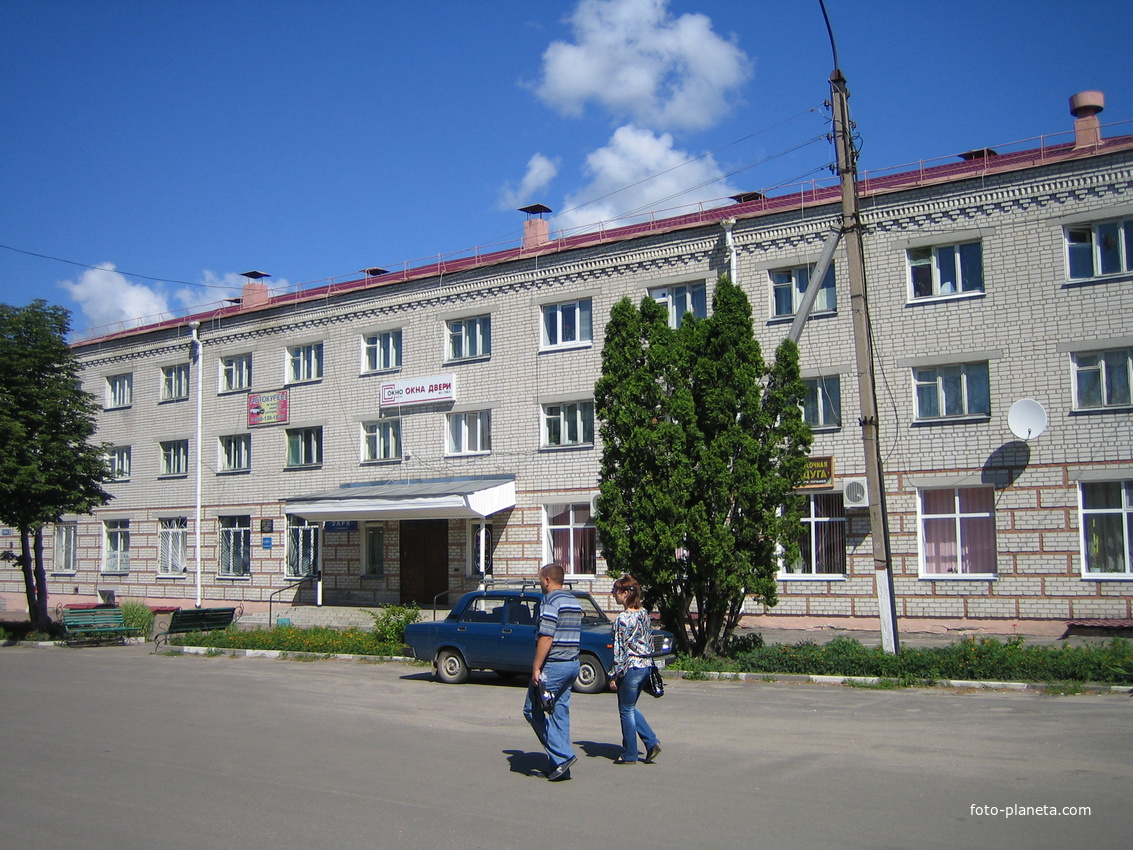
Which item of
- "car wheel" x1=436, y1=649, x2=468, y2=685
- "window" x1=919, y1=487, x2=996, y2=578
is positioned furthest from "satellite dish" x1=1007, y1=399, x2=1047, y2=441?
"car wheel" x1=436, y1=649, x2=468, y2=685

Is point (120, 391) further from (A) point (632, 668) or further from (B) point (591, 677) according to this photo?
(A) point (632, 668)

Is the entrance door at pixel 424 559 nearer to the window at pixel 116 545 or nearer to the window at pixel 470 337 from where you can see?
the window at pixel 470 337

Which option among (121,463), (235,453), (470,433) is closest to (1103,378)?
→ (470,433)

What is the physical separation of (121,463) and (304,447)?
9.56 m

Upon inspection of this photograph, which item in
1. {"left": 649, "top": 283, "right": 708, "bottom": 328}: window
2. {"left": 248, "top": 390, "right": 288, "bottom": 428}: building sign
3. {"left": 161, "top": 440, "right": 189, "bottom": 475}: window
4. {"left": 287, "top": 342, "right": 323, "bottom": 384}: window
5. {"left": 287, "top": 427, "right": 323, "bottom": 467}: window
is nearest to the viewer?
{"left": 649, "top": 283, "right": 708, "bottom": 328}: window

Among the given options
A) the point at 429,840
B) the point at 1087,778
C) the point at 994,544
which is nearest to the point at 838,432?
the point at 994,544

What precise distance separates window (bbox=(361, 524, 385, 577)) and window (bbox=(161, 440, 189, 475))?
840cm

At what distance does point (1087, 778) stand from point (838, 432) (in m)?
14.2

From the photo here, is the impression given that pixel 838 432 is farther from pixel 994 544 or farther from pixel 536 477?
pixel 536 477

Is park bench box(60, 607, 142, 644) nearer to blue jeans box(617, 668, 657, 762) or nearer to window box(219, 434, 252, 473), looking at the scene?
window box(219, 434, 252, 473)

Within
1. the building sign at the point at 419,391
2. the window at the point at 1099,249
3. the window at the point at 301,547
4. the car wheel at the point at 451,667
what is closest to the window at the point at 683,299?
the building sign at the point at 419,391

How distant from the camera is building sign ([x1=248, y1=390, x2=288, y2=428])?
31062mm

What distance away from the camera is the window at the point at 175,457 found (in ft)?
111

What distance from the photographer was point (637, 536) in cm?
1570
